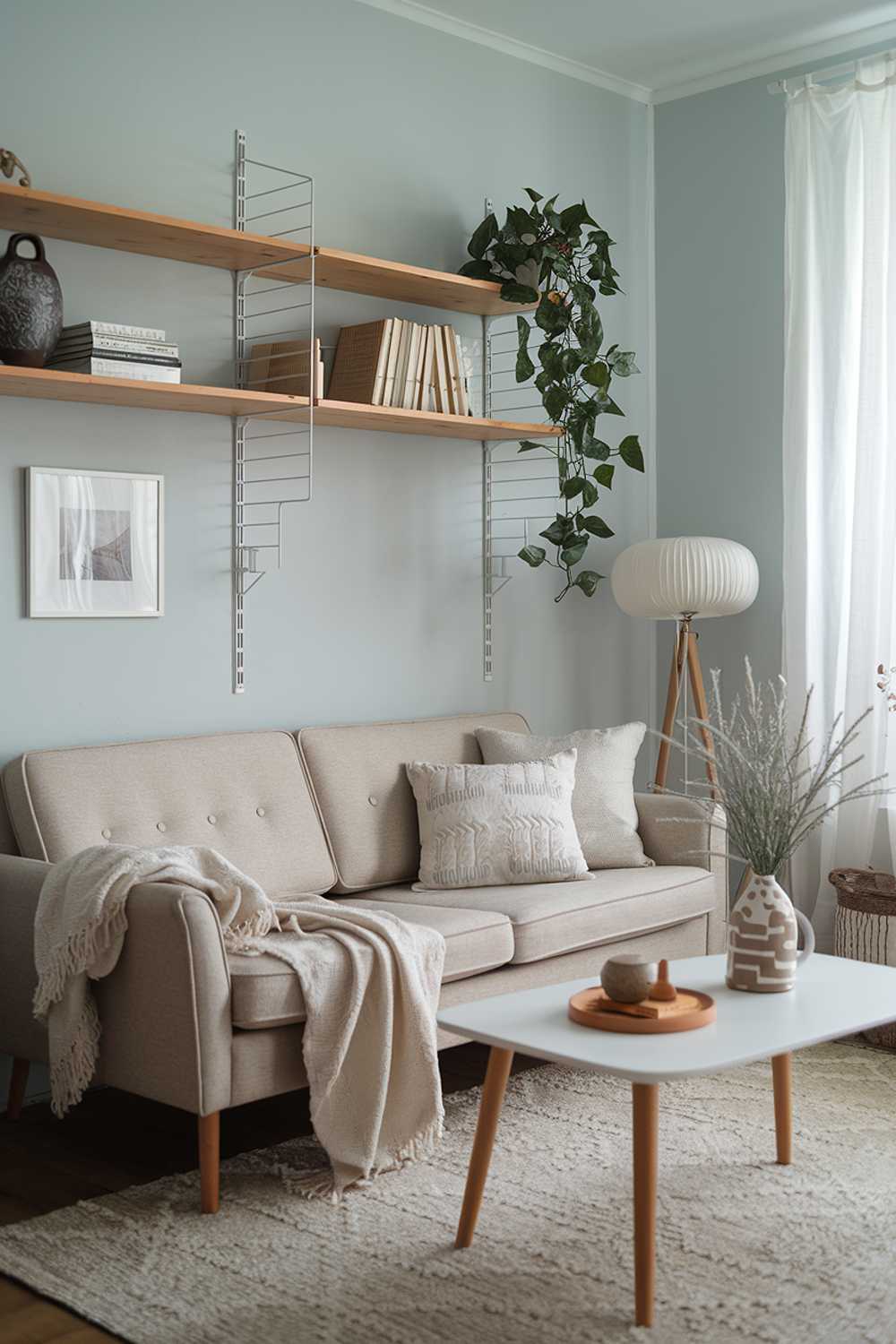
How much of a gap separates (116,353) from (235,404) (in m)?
0.39

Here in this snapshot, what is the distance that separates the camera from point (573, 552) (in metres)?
4.53

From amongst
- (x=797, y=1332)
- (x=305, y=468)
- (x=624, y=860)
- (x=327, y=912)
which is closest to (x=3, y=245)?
(x=305, y=468)

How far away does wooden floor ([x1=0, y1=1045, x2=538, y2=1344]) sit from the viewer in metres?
2.88

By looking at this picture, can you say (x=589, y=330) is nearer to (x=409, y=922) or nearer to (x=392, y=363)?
(x=392, y=363)

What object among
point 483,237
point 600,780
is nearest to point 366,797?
point 600,780

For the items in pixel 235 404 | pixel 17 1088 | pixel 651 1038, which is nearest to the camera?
pixel 651 1038

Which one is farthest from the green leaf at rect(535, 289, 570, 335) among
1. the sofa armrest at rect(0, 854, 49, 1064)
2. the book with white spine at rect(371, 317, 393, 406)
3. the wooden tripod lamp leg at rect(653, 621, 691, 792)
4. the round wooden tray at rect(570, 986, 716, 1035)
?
the round wooden tray at rect(570, 986, 716, 1035)

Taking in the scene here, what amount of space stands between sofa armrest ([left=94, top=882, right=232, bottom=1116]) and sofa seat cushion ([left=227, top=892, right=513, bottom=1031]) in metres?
0.04

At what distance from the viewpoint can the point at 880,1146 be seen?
3143mm

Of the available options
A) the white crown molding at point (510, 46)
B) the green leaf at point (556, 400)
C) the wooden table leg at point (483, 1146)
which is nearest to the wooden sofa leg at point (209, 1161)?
the wooden table leg at point (483, 1146)

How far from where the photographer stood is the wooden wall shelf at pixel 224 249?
3.23m

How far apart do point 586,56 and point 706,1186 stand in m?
3.48

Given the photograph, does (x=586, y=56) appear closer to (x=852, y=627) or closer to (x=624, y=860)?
(x=852, y=627)

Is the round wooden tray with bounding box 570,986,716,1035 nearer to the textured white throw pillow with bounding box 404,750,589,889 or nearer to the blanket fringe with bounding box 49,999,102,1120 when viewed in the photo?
the blanket fringe with bounding box 49,999,102,1120
